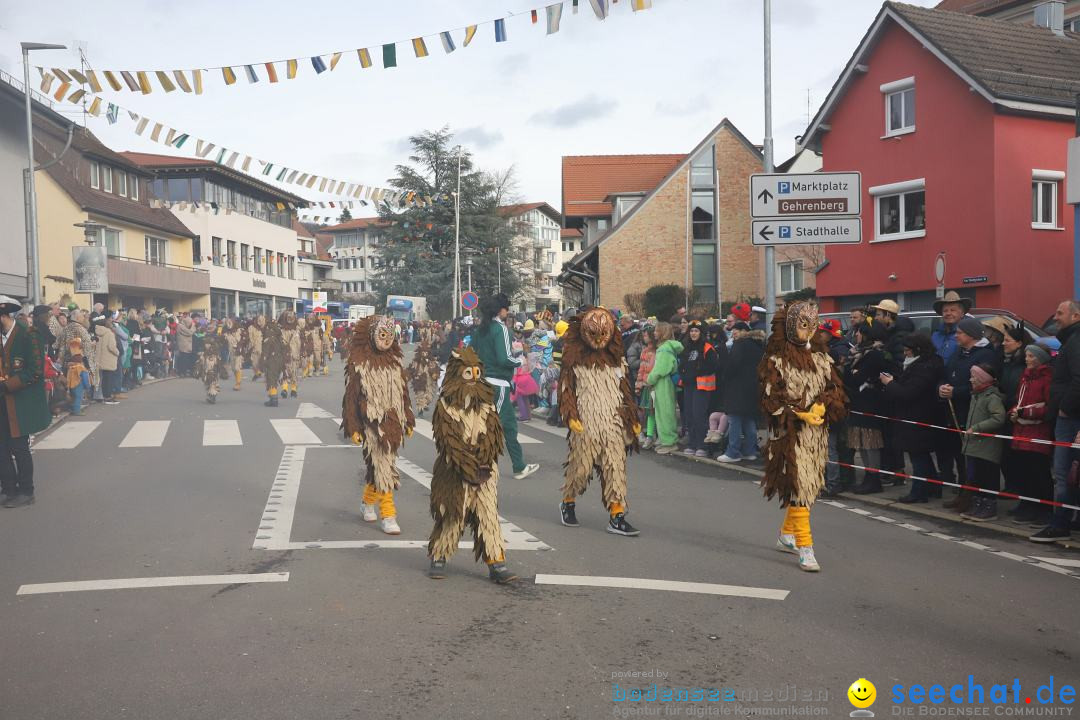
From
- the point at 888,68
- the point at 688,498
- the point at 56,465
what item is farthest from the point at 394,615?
the point at 888,68

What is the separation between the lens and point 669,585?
266 inches

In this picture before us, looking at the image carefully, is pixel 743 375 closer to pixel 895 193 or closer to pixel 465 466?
pixel 465 466

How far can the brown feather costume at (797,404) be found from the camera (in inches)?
298

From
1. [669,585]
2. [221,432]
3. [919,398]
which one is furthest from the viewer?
[221,432]

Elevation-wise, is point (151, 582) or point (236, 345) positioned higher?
point (236, 345)

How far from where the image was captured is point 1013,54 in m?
26.5

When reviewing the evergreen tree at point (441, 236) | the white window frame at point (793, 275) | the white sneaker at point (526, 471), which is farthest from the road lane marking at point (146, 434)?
the evergreen tree at point (441, 236)

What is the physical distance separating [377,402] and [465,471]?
216 cm

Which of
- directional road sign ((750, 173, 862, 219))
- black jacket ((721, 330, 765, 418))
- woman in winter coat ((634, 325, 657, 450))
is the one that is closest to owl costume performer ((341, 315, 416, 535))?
black jacket ((721, 330, 765, 418))

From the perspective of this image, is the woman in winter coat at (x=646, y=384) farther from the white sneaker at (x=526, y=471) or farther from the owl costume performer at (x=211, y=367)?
the owl costume performer at (x=211, y=367)

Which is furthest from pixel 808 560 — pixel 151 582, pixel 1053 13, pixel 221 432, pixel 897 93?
pixel 1053 13

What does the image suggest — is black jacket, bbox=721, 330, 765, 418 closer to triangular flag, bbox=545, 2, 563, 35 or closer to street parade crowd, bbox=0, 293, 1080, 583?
street parade crowd, bbox=0, 293, 1080, 583

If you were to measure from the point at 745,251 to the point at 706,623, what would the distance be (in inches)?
1638

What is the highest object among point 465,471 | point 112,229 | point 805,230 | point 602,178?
point 602,178
